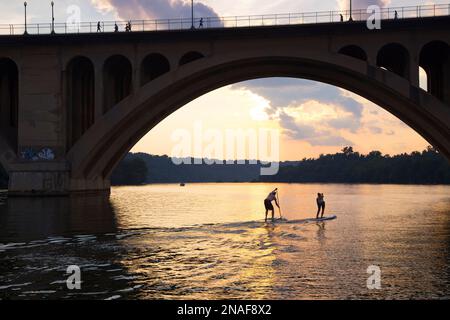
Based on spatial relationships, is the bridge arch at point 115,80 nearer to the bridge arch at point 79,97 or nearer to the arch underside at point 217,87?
the bridge arch at point 79,97

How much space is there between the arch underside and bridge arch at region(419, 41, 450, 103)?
3.35 m

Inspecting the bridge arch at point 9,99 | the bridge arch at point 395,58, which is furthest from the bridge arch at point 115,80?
the bridge arch at point 395,58

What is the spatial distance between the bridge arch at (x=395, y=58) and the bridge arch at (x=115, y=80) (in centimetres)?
2374

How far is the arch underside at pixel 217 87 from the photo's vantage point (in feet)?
151

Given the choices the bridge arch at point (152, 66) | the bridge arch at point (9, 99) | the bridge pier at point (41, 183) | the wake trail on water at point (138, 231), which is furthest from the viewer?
the bridge arch at point (9, 99)

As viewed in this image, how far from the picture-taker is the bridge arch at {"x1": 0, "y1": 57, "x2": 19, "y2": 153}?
55.2 metres

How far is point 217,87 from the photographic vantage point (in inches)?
2170

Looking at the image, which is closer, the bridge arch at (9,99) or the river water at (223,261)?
the river water at (223,261)

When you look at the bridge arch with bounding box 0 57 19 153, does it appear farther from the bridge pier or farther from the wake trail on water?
the wake trail on water

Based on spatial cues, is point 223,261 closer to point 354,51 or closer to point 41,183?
point 354,51

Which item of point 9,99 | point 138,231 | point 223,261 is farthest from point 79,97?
point 223,261

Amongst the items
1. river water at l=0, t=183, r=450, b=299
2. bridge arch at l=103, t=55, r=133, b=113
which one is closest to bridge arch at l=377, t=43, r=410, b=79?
river water at l=0, t=183, r=450, b=299

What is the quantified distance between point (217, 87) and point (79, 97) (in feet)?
44.2
